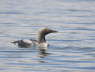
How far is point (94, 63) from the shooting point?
69.8 feet

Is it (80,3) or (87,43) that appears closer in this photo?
(87,43)

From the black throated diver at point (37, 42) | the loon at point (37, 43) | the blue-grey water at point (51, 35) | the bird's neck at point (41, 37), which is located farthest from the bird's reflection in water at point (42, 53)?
the bird's neck at point (41, 37)

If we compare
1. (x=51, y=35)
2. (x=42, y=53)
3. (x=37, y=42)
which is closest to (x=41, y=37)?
(x=37, y=42)

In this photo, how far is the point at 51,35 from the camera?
30.0 metres

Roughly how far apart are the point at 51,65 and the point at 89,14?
686 inches

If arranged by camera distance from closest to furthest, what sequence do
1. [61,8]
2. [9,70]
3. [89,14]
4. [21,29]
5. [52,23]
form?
[9,70]
[21,29]
[52,23]
[89,14]
[61,8]

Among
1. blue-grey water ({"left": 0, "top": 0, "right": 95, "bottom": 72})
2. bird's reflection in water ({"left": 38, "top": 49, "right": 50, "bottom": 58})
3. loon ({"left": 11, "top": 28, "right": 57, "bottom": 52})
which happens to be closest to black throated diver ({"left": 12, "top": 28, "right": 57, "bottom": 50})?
loon ({"left": 11, "top": 28, "right": 57, "bottom": 52})

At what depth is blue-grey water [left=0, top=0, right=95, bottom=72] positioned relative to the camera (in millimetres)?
21125

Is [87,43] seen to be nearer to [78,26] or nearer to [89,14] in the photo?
[78,26]

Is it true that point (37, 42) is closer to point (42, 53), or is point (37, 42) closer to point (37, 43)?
point (37, 43)

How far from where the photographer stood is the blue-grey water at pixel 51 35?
21.1 meters

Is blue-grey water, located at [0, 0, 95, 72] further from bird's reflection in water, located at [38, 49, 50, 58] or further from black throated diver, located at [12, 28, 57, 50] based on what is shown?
black throated diver, located at [12, 28, 57, 50]

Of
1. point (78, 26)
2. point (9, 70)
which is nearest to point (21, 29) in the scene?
point (78, 26)

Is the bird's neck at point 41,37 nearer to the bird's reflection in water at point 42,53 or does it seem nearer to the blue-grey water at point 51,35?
the blue-grey water at point 51,35
